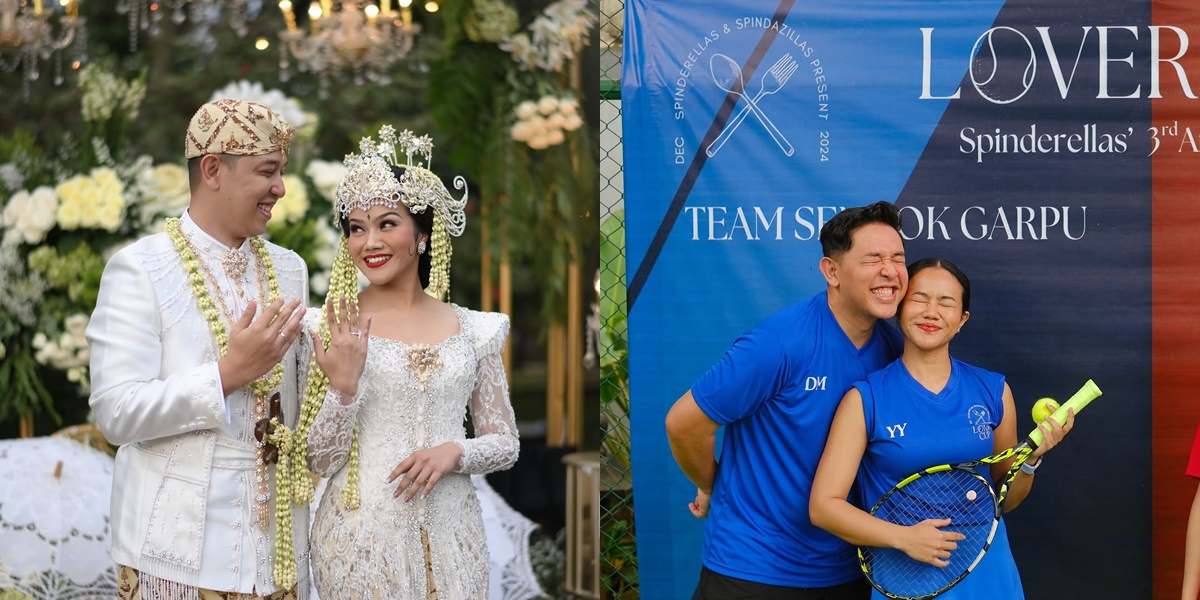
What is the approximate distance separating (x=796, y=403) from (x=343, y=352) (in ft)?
3.74

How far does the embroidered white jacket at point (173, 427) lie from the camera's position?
2.51m

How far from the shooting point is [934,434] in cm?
270

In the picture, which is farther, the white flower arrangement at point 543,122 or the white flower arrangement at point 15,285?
the white flower arrangement at point 543,122

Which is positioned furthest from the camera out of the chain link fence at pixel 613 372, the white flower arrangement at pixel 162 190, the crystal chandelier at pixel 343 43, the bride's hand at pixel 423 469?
the crystal chandelier at pixel 343 43

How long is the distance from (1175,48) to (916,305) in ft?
5.50

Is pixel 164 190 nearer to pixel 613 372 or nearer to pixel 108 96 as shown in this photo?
pixel 108 96

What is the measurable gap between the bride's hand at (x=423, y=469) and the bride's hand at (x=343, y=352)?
220mm

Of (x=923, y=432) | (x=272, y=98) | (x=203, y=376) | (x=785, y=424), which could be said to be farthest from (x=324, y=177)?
(x=923, y=432)

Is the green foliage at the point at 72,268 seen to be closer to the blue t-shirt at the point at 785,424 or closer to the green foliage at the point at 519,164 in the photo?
the green foliage at the point at 519,164

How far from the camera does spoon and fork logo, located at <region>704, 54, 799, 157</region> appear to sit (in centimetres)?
377

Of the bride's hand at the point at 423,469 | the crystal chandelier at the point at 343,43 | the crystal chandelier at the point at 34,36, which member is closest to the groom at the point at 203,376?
the bride's hand at the point at 423,469

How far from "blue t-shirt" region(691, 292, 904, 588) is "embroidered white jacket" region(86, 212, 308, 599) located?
1.15 metres

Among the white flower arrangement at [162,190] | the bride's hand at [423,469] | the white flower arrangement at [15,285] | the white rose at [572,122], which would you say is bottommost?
the bride's hand at [423,469]

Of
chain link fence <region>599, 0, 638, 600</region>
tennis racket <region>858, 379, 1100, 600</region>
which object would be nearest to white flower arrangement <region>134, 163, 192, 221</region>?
chain link fence <region>599, 0, 638, 600</region>
